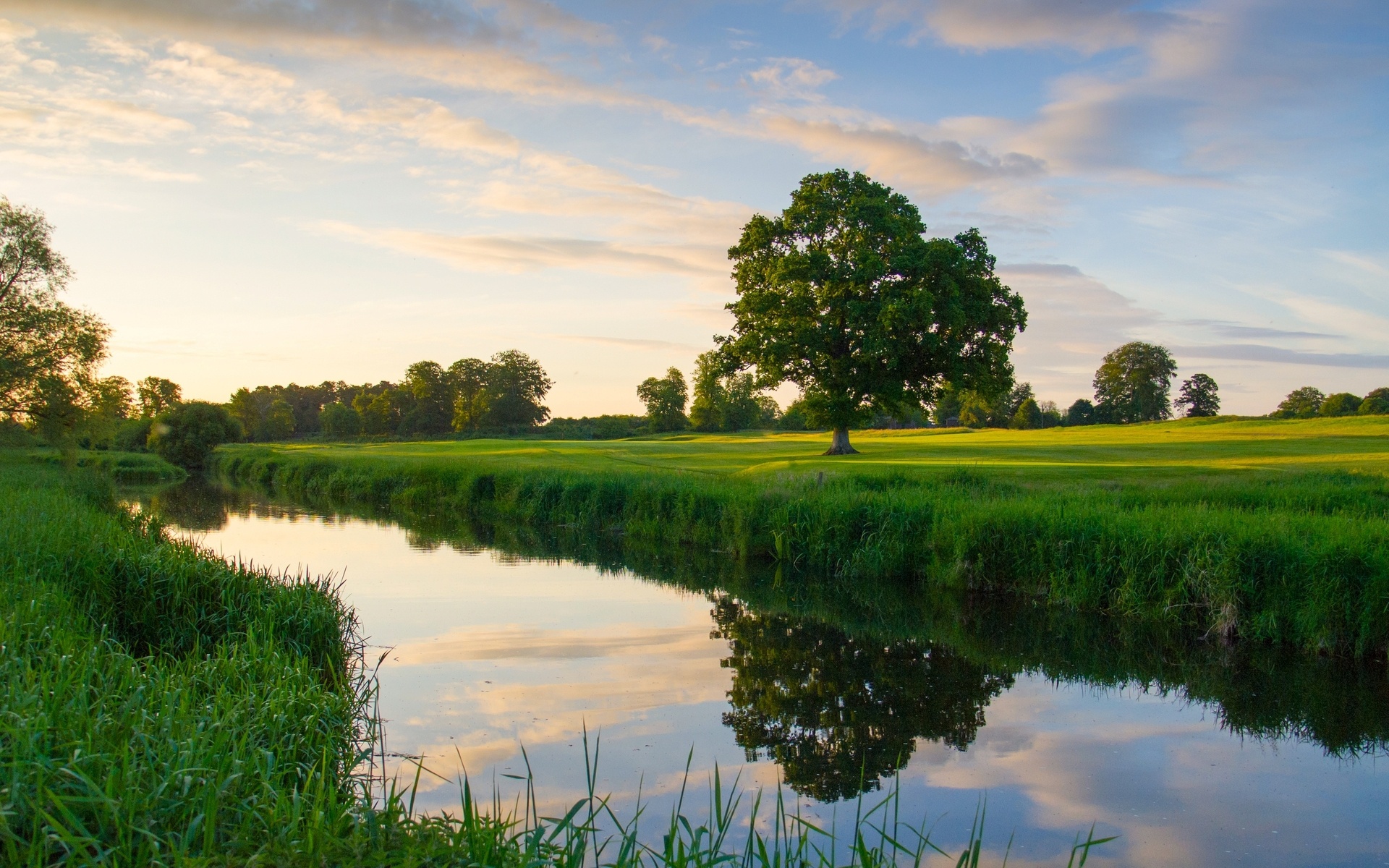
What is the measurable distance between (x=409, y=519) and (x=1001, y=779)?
68.3 feet

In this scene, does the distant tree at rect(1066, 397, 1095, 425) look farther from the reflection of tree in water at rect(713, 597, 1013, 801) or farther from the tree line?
the reflection of tree in water at rect(713, 597, 1013, 801)

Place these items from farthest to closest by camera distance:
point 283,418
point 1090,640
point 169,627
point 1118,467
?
point 283,418
point 1118,467
point 1090,640
point 169,627

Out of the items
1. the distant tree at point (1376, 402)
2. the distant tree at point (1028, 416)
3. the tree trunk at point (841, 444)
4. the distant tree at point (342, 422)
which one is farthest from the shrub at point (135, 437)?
the distant tree at point (1376, 402)

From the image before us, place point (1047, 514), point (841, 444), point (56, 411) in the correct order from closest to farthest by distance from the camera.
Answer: point (1047, 514), point (56, 411), point (841, 444)

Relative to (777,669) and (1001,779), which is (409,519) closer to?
(777,669)

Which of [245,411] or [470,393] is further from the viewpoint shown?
[245,411]

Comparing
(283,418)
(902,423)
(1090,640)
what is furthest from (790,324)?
(283,418)

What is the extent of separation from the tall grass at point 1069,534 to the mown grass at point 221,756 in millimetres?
5996

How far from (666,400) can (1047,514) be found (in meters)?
68.7

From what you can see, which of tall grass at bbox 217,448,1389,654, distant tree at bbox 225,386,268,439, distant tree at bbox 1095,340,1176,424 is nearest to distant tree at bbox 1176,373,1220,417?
distant tree at bbox 1095,340,1176,424

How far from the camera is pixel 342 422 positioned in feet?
298

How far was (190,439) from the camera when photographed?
5341 centimetres

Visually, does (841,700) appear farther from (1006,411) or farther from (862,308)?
(1006,411)

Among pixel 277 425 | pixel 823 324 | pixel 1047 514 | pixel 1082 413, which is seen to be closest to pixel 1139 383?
pixel 1082 413
